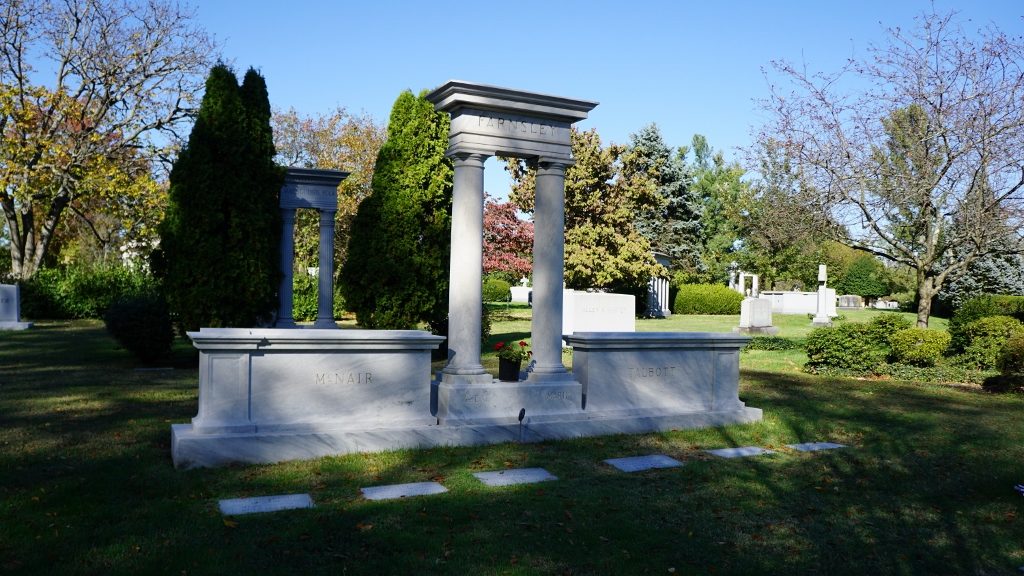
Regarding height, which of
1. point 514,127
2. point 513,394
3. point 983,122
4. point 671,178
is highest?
point 671,178

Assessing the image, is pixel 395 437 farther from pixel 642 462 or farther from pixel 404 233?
pixel 404 233

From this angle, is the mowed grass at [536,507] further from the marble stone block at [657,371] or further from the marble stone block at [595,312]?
the marble stone block at [595,312]

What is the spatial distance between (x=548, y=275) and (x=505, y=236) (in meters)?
25.3

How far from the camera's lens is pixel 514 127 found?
828 centimetres

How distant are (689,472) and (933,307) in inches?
1415

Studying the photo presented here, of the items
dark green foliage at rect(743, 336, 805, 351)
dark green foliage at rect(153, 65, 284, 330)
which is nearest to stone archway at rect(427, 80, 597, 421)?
dark green foliage at rect(153, 65, 284, 330)

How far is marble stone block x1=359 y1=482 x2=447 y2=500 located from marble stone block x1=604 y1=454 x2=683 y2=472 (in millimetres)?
1791

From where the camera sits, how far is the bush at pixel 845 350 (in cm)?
1512

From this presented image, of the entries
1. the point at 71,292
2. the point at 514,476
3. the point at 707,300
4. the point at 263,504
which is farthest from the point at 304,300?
the point at 263,504

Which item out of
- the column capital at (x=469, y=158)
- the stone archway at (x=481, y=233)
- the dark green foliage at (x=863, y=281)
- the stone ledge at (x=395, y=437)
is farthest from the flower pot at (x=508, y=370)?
the dark green foliage at (x=863, y=281)

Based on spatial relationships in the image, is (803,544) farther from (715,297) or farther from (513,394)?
(715,297)

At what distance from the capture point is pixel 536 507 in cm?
551

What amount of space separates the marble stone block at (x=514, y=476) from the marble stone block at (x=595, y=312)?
12953mm

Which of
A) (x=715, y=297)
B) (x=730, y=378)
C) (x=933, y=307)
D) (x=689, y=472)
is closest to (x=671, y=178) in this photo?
(x=715, y=297)
